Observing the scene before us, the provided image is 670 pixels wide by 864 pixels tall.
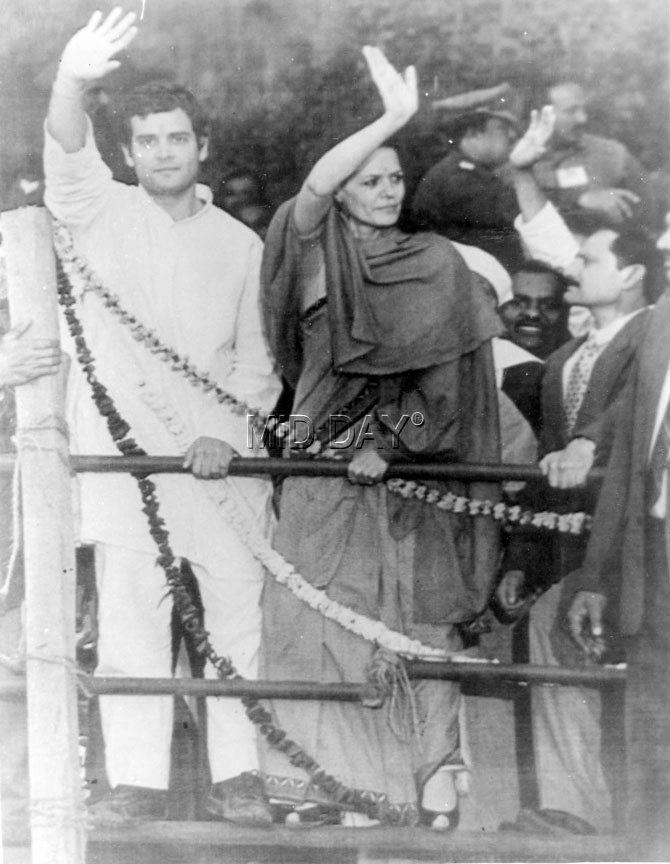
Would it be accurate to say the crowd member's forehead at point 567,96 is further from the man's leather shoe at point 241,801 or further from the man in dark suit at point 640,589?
the man's leather shoe at point 241,801

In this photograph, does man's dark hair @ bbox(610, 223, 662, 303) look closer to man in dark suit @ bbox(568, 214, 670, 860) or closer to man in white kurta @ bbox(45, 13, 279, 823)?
man in dark suit @ bbox(568, 214, 670, 860)

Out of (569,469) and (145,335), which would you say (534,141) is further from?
(145,335)

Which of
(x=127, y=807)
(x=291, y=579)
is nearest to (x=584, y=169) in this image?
(x=291, y=579)

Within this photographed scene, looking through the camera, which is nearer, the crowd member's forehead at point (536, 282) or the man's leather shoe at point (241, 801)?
the man's leather shoe at point (241, 801)

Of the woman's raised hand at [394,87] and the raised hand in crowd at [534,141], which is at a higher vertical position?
the woman's raised hand at [394,87]

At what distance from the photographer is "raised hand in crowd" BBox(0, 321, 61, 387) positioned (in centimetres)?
376

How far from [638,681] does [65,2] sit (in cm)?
276

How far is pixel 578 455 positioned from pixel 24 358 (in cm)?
175

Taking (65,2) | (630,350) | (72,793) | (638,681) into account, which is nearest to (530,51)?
(630,350)

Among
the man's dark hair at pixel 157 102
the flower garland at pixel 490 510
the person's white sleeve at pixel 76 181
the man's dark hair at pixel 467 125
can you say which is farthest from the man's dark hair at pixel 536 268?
the person's white sleeve at pixel 76 181

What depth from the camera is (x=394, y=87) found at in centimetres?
376

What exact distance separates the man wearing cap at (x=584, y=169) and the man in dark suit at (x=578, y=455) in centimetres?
10

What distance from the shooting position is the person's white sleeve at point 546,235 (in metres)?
3.79

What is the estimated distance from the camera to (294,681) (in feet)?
12.2
